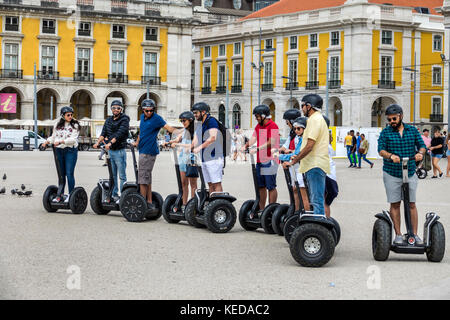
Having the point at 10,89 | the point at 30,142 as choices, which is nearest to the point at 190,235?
the point at 30,142

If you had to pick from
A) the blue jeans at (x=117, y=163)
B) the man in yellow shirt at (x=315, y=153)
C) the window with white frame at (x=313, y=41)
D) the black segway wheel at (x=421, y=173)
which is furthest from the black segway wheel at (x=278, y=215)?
the window with white frame at (x=313, y=41)

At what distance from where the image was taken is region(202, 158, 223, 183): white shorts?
12.2 metres

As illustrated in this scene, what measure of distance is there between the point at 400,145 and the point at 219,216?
318cm

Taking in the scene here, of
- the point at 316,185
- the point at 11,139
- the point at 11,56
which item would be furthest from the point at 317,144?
the point at 11,56

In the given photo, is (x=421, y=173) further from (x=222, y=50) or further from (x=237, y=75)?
(x=222, y=50)

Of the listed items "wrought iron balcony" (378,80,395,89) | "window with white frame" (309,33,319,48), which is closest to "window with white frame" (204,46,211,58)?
"window with white frame" (309,33,319,48)

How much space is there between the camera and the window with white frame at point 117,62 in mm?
70750

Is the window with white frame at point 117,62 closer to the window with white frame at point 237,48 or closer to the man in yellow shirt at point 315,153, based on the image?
the window with white frame at point 237,48

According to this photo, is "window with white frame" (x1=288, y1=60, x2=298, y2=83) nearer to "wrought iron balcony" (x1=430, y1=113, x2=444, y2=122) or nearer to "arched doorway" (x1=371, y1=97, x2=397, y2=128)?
"arched doorway" (x1=371, y1=97, x2=397, y2=128)

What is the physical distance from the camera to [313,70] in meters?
76.6

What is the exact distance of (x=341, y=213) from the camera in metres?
14.4

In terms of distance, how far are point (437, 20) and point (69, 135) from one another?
6662 centimetres

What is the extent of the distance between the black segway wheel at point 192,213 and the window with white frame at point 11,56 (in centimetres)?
5760
